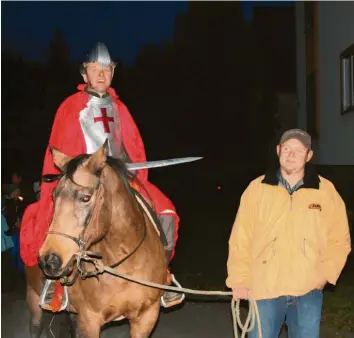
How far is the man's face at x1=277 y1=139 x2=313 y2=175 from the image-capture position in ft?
14.2

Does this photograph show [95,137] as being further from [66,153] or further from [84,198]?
[84,198]

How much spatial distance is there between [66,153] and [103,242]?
3.43 ft

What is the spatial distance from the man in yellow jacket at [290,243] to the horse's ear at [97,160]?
1.03 metres

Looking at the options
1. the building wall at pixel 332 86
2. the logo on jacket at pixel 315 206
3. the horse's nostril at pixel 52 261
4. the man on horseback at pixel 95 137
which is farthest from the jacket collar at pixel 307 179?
the building wall at pixel 332 86

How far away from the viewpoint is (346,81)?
588 inches

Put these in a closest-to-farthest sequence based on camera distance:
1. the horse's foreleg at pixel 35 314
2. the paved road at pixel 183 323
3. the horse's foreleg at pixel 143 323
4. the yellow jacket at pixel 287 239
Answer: the yellow jacket at pixel 287 239, the horse's foreleg at pixel 143 323, the horse's foreleg at pixel 35 314, the paved road at pixel 183 323

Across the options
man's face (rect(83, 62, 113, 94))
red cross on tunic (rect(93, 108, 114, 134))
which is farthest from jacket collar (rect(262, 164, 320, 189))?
man's face (rect(83, 62, 113, 94))

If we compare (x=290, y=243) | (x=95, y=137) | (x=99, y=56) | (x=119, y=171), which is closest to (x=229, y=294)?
(x=290, y=243)

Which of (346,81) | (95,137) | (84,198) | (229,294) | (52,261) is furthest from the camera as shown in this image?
(346,81)

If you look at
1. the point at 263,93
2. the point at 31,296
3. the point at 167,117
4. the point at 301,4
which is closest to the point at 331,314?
the point at 31,296

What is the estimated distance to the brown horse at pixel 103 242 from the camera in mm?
4094

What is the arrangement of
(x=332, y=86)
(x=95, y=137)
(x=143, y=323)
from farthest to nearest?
(x=332, y=86), (x=95, y=137), (x=143, y=323)

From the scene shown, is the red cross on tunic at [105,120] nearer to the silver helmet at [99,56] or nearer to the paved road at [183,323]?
the silver helmet at [99,56]

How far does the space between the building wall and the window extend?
21cm
